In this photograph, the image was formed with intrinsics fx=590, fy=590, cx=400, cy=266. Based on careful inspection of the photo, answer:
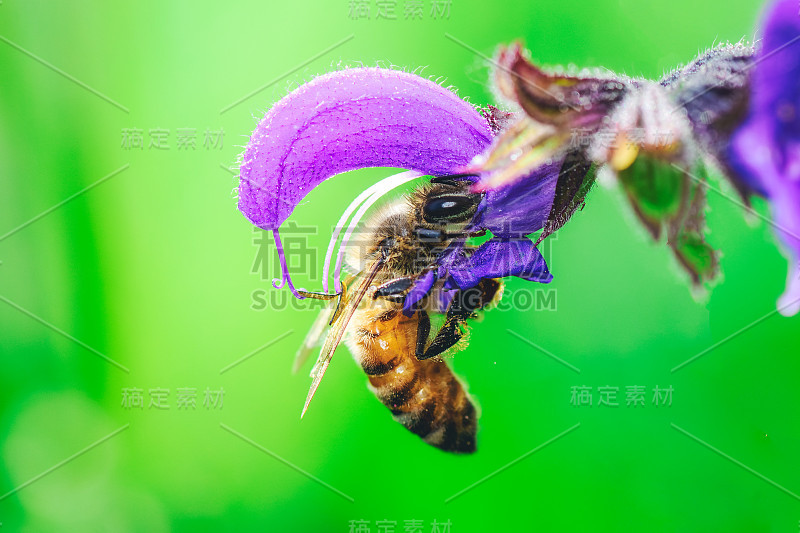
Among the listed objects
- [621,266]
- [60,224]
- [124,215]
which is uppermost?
[621,266]

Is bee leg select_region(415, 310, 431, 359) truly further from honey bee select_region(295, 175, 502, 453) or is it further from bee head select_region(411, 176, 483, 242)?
bee head select_region(411, 176, 483, 242)

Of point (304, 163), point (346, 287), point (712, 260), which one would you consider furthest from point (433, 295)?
point (712, 260)

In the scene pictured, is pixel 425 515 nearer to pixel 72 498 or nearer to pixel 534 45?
pixel 72 498

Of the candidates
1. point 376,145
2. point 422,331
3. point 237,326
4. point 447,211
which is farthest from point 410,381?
point 237,326

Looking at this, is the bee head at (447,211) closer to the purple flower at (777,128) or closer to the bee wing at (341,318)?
the bee wing at (341,318)

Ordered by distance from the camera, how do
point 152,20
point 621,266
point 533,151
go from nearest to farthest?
point 533,151 → point 621,266 → point 152,20

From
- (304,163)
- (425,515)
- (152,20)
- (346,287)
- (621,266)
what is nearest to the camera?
(304,163)

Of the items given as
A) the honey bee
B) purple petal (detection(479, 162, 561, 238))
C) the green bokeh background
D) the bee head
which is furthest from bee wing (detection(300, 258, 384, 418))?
the green bokeh background

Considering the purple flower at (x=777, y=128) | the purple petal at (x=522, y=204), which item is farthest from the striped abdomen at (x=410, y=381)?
the purple flower at (x=777, y=128)

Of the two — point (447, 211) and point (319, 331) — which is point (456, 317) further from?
point (319, 331)
